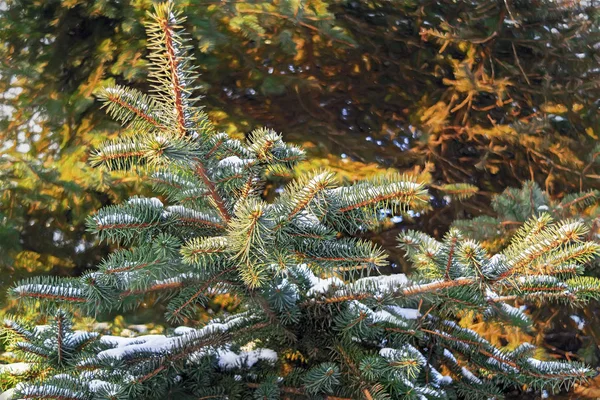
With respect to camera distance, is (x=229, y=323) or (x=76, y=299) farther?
(x=229, y=323)

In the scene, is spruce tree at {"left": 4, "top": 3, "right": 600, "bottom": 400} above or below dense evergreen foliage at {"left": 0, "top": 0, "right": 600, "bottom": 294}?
above

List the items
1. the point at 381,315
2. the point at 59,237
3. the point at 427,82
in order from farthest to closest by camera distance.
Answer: the point at 427,82
the point at 59,237
the point at 381,315

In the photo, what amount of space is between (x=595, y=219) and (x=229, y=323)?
1066mm

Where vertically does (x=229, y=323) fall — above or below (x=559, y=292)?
below

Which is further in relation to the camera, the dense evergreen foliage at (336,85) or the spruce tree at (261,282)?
the dense evergreen foliage at (336,85)

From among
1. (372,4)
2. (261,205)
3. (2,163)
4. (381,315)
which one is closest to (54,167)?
(2,163)

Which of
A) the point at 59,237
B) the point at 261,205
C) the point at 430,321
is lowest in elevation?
the point at 59,237

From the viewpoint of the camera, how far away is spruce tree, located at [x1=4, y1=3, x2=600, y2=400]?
0.81 meters

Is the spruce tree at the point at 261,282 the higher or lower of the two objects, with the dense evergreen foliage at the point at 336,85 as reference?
higher

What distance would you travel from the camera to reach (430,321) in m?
1.24

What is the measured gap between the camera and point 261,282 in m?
0.88

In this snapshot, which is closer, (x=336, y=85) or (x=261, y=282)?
(x=261, y=282)

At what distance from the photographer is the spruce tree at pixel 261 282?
0.81 meters

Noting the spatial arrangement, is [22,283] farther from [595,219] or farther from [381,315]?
[595,219]
